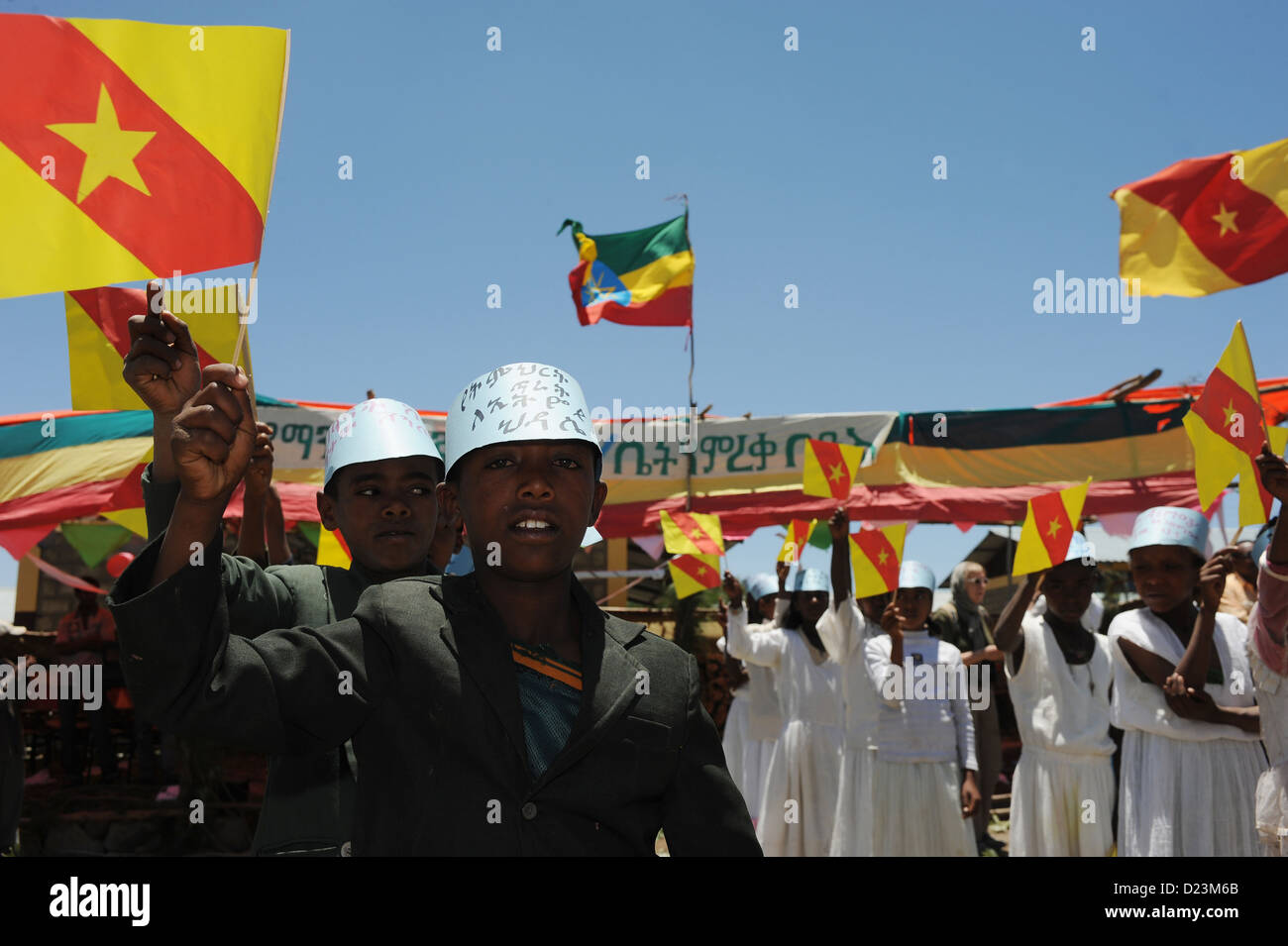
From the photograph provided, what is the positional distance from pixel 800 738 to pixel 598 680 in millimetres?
7087

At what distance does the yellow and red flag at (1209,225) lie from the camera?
25.6 feet

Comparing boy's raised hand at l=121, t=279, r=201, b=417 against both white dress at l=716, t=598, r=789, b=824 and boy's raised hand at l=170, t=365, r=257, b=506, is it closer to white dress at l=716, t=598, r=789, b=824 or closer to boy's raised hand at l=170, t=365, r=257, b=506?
boy's raised hand at l=170, t=365, r=257, b=506

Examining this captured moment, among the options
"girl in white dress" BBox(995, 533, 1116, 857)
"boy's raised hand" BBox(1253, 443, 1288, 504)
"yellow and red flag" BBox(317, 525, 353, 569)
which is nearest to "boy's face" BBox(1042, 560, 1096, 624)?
"girl in white dress" BBox(995, 533, 1116, 857)

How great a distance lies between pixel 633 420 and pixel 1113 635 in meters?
6.79

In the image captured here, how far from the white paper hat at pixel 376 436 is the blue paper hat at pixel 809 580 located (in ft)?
Answer: 20.5

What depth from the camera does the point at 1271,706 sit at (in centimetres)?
445

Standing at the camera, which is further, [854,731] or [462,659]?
[854,731]

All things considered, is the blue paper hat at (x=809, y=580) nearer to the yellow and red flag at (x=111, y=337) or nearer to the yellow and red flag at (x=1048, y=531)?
the yellow and red flag at (x=1048, y=531)

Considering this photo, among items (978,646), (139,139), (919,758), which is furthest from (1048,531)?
(139,139)

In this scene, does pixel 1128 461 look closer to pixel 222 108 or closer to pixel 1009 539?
pixel 1009 539

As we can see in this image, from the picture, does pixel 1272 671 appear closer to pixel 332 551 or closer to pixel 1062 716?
pixel 1062 716

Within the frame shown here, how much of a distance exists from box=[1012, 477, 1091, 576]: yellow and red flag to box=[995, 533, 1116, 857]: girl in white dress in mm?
341

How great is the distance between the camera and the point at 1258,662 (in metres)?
4.41
